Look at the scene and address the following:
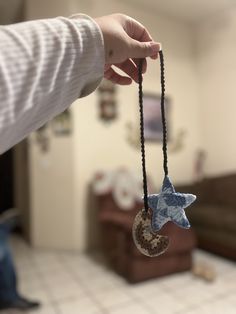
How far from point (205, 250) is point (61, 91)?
9.66ft

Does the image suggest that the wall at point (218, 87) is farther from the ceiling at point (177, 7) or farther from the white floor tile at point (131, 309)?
the white floor tile at point (131, 309)

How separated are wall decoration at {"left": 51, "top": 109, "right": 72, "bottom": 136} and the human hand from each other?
8.83 feet

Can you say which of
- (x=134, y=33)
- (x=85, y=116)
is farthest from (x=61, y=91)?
(x=85, y=116)

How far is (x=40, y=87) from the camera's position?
407 millimetres

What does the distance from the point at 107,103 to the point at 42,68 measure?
9.91ft

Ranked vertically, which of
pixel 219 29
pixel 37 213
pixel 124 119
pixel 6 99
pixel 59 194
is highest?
pixel 219 29

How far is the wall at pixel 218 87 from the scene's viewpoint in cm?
349

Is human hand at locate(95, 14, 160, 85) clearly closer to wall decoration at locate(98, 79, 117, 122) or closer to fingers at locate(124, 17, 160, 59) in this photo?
fingers at locate(124, 17, 160, 59)

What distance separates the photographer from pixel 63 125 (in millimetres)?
3252

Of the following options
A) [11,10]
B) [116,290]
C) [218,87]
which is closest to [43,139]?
[11,10]

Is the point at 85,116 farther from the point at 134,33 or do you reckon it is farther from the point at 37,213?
the point at 134,33

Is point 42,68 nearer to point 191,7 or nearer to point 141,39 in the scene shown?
point 141,39

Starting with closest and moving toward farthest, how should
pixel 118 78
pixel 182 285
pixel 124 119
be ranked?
pixel 118 78 < pixel 182 285 < pixel 124 119

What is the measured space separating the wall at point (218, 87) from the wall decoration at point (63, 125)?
1.78 m
